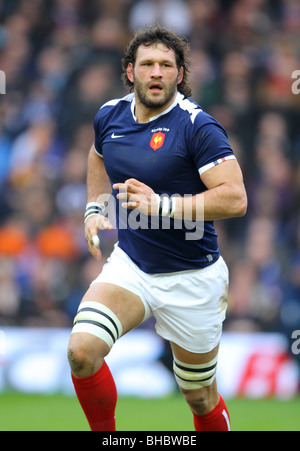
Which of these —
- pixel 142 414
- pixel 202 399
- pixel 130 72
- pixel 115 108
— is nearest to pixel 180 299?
pixel 202 399

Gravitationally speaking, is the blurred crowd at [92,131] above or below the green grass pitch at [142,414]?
above

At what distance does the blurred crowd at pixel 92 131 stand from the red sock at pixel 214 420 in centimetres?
Result: 356

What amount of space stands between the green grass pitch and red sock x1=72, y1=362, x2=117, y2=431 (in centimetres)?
211

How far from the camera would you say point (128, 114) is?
18.1 feet

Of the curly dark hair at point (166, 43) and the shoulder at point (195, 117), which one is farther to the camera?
the curly dark hair at point (166, 43)

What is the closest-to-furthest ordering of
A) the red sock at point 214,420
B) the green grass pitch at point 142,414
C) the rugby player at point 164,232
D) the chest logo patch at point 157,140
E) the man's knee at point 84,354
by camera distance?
the man's knee at point 84,354, the rugby player at point 164,232, the chest logo patch at point 157,140, the red sock at point 214,420, the green grass pitch at point 142,414

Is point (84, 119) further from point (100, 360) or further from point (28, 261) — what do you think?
point (100, 360)

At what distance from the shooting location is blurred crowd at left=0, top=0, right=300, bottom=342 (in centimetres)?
960

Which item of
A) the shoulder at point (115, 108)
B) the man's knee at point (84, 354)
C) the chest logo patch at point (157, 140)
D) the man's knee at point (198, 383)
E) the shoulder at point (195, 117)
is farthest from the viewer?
the shoulder at point (115, 108)

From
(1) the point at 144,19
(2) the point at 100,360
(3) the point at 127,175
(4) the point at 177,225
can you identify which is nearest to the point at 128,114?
(3) the point at 127,175

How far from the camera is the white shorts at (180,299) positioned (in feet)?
17.4

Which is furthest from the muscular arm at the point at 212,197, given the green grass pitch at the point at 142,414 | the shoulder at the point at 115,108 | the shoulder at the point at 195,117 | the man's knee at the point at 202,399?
the green grass pitch at the point at 142,414

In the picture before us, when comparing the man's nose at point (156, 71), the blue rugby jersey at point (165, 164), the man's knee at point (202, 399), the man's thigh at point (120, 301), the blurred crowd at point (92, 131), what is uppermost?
the blurred crowd at point (92, 131)

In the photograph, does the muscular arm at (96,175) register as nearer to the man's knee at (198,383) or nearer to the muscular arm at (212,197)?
the muscular arm at (212,197)
